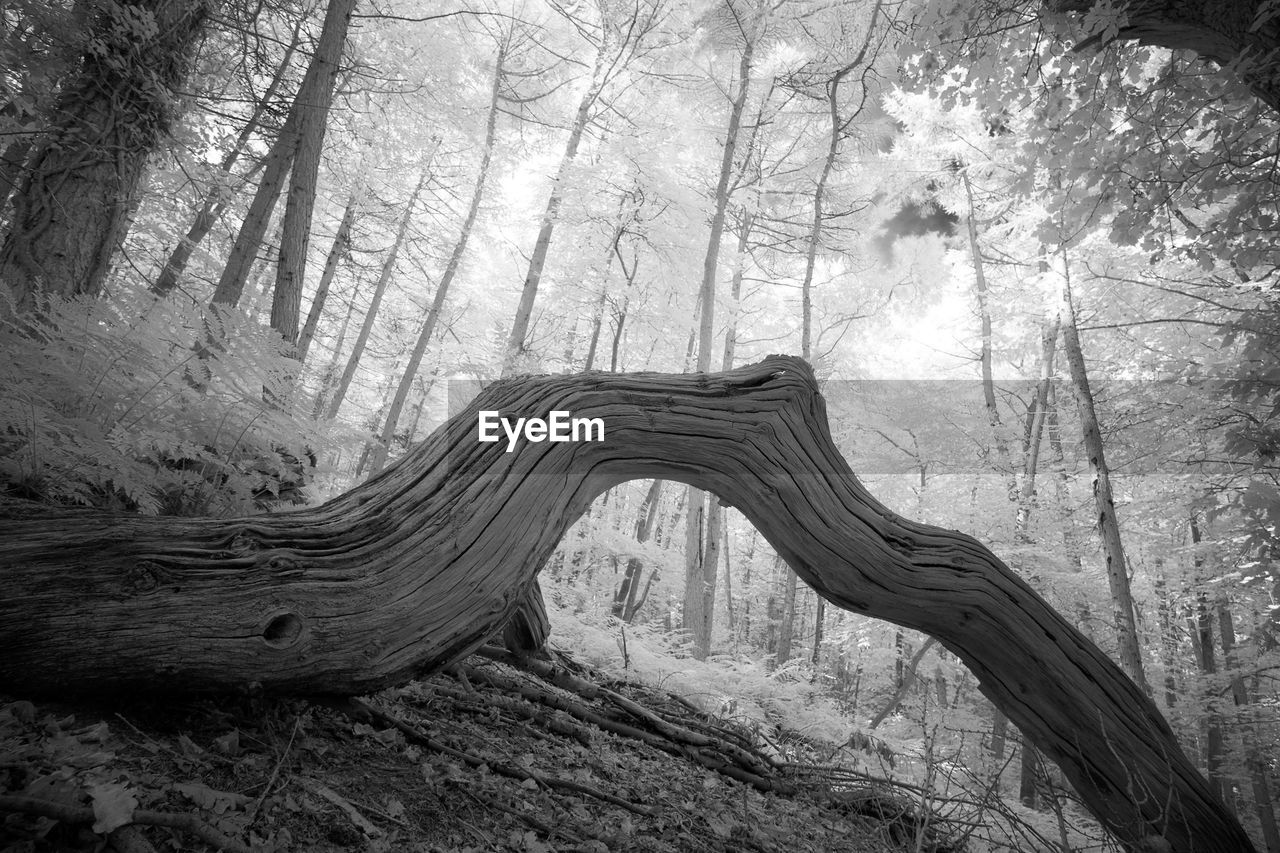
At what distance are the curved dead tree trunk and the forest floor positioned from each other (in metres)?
0.19

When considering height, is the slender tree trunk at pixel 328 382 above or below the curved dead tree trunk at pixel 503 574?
above

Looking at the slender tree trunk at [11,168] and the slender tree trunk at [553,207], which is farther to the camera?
the slender tree trunk at [553,207]

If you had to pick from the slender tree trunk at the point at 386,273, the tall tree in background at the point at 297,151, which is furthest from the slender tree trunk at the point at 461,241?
the tall tree in background at the point at 297,151

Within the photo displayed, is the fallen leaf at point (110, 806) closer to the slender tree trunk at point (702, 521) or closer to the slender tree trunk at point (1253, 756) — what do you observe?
the slender tree trunk at point (702, 521)

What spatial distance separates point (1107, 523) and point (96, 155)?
9960 mm

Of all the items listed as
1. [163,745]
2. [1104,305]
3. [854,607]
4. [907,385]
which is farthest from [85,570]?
[907,385]

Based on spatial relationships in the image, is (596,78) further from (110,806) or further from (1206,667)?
(1206,667)

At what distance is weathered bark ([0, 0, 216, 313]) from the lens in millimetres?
3436

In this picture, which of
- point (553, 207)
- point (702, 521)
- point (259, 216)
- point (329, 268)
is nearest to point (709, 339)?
point (702, 521)

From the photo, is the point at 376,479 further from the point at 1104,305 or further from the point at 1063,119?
the point at 1104,305

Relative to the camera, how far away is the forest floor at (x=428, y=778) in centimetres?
132

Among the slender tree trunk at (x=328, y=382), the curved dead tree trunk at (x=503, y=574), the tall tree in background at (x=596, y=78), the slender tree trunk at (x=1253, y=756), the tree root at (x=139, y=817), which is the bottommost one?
the slender tree trunk at (x=1253, y=756)

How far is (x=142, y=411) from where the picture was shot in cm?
263

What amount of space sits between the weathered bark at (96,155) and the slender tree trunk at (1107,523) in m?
9.65
